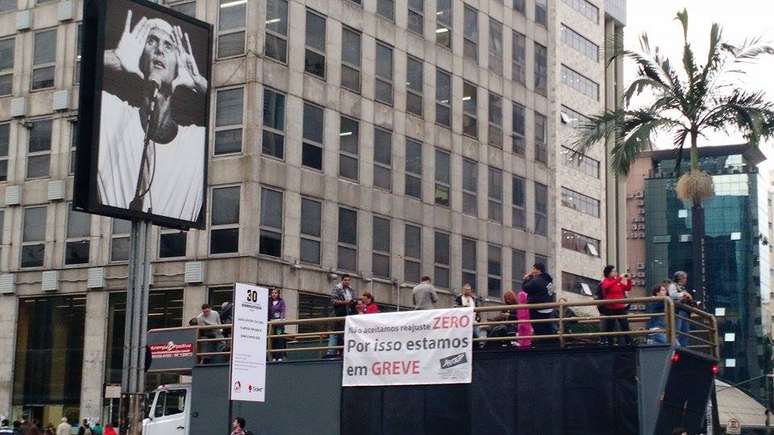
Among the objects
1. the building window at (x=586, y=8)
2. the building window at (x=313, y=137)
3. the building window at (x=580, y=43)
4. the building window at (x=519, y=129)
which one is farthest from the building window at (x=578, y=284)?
the building window at (x=313, y=137)

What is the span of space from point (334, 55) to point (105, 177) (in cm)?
2598

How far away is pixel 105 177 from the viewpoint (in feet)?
74.6

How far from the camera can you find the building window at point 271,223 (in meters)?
43.7

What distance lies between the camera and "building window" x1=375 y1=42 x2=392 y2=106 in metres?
50.4

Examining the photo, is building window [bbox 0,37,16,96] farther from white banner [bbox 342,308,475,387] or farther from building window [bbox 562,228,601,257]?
building window [bbox 562,228,601,257]

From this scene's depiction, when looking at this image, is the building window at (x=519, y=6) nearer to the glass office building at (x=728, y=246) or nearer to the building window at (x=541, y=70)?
the building window at (x=541, y=70)

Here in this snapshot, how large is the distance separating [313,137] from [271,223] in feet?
14.0

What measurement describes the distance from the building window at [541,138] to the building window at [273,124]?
19.2m

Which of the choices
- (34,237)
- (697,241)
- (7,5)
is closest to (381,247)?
(34,237)

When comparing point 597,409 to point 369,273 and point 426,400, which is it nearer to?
point 426,400

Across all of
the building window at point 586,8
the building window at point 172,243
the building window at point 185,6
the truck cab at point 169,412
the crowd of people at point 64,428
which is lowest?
the crowd of people at point 64,428

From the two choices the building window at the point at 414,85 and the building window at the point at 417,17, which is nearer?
the building window at the point at 414,85

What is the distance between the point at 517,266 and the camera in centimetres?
5862

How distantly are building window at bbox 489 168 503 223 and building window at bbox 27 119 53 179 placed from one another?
1982cm
